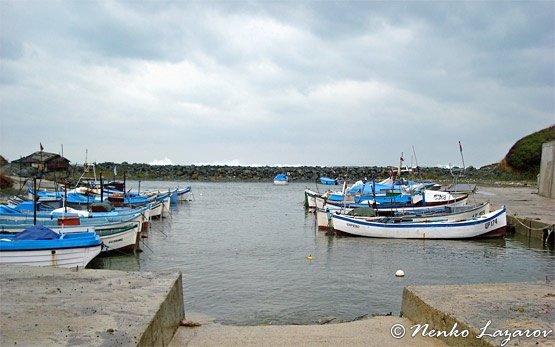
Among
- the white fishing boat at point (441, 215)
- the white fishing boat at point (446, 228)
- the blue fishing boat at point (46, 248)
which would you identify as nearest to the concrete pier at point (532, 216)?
the white fishing boat at point (446, 228)

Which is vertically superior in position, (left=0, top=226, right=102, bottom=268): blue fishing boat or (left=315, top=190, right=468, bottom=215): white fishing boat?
(left=315, top=190, right=468, bottom=215): white fishing boat

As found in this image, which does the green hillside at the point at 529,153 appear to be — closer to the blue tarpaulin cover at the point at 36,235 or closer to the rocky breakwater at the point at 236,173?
the rocky breakwater at the point at 236,173

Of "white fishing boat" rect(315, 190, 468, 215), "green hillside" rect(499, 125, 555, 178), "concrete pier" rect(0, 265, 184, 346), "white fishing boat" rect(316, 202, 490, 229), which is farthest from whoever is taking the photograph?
"green hillside" rect(499, 125, 555, 178)

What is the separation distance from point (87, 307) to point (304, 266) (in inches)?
388

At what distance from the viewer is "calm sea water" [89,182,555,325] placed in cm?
1040

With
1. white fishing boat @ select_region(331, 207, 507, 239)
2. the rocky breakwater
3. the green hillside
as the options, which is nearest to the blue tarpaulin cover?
white fishing boat @ select_region(331, 207, 507, 239)

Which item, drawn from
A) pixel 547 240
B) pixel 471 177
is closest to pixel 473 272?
pixel 547 240

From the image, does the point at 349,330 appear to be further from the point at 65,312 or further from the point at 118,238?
the point at 118,238

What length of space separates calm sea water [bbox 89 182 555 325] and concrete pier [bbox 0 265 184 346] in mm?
2694

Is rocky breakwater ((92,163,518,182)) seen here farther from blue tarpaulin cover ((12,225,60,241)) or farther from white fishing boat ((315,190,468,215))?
blue tarpaulin cover ((12,225,60,241))

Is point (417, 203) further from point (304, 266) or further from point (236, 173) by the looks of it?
point (236, 173)

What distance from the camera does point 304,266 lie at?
1512 cm

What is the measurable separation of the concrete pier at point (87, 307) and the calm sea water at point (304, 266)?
2.69m

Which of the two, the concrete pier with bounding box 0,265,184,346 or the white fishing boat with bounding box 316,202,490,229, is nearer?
the concrete pier with bounding box 0,265,184,346
